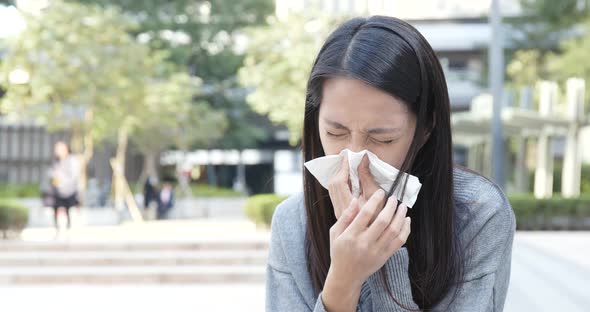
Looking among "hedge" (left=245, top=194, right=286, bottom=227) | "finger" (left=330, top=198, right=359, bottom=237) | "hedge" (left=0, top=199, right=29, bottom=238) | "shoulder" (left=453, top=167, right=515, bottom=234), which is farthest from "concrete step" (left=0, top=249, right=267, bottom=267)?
"finger" (left=330, top=198, right=359, bottom=237)

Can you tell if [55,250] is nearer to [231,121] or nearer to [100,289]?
[100,289]

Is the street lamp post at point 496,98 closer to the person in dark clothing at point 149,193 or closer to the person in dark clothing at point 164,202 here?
the person in dark clothing at point 149,193

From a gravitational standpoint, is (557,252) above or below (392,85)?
below

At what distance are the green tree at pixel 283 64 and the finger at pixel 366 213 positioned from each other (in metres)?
23.4

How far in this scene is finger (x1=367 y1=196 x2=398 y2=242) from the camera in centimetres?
155

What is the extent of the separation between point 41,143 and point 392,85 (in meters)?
34.3

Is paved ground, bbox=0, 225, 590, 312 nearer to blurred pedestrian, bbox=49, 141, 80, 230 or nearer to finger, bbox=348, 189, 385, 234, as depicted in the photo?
blurred pedestrian, bbox=49, 141, 80, 230

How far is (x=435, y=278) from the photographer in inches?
73.5

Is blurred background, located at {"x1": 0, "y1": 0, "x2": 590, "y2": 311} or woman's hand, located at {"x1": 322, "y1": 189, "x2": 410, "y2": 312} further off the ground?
woman's hand, located at {"x1": 322, "y1": 189, "x2": 410, "y2": 312}

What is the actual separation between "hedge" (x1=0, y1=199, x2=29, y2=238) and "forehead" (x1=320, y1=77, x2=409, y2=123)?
13158 mm

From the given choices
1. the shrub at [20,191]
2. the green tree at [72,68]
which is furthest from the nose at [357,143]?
the shrub at [20,191]

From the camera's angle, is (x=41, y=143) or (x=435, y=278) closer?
(x=435, y=278)

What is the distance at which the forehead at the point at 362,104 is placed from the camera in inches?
66.3

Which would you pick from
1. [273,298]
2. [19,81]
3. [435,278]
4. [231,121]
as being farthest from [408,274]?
[231,121]
